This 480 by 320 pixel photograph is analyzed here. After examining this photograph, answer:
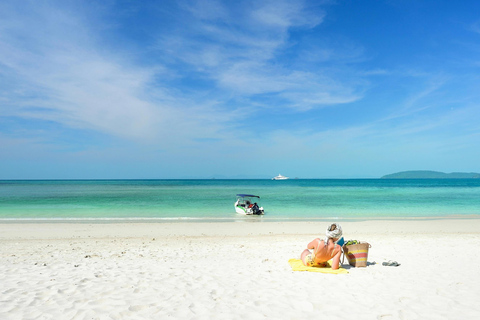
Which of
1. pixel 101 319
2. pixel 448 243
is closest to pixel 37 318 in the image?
pixel 101 319

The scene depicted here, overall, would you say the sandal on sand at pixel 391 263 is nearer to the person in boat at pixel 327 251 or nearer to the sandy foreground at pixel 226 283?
the sandy foreground at pixel 226 283

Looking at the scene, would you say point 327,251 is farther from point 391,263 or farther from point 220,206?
point 220,206

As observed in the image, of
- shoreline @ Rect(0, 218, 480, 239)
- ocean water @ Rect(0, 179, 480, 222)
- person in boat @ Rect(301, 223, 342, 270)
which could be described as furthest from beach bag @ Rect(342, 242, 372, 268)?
ocean water @ Rect(0, 179, 480, 222)

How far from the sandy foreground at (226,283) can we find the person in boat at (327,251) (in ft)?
1.50

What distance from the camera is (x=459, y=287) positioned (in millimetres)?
6180

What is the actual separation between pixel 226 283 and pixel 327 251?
2.63 meters

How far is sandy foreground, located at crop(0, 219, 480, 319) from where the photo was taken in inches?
197

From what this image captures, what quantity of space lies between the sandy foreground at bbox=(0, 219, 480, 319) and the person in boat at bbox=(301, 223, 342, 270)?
1.50 ft

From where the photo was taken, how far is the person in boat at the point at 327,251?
753 cm

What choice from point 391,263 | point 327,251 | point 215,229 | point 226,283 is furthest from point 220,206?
point 226,283

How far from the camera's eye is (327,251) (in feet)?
24.7

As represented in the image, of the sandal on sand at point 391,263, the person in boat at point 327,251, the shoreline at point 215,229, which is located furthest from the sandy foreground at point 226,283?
the shoreline at point 215,229

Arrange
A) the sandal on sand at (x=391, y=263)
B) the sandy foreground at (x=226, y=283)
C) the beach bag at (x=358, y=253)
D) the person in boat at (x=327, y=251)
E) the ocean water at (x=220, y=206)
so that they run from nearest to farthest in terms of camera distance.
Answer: the sandy foreground at (x=226, y=283)
the person in boat at (x=327, y=251)
the beach bag at (x=358, y=253)
the sandal on sand at (x=391, y=263)
the ocean water at (x=220, y=206)

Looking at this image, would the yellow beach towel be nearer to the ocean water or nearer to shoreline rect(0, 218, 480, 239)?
shoreline rect(0, 218, 480, 239)
